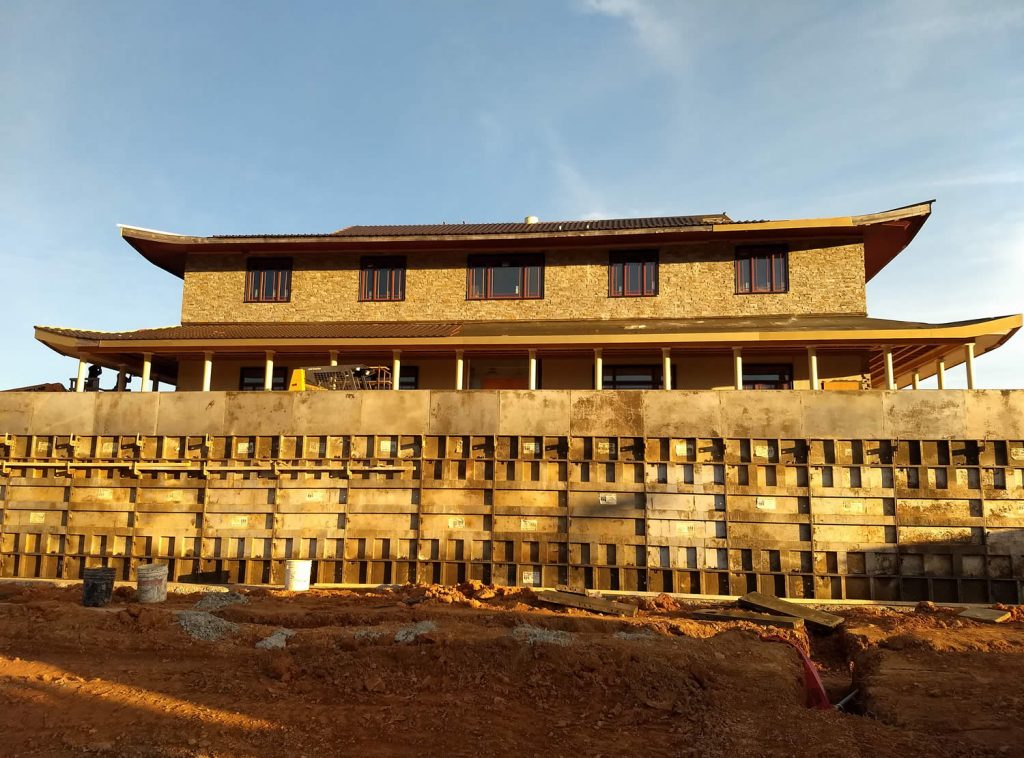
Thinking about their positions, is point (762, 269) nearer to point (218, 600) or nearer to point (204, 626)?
point (218, 600)

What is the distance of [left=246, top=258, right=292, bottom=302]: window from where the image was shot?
22.5 meters

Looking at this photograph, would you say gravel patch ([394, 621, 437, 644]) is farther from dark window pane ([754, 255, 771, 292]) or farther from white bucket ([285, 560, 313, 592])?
dark window pane ([754, 255, 771, 292])

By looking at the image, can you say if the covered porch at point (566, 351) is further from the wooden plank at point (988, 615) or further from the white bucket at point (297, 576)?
the wooden plank at point (988, 615)

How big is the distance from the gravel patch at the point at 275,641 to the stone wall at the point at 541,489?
18.0 feet

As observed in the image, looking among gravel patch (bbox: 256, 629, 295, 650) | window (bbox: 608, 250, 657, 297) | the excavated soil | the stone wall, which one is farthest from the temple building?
gravel patch (bbox: 256, 629, 295, 650)

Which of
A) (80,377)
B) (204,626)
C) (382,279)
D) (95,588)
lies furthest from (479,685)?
(80,377)

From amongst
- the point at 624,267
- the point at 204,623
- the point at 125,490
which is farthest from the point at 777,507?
the point at 125,490

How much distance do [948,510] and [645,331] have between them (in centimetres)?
815

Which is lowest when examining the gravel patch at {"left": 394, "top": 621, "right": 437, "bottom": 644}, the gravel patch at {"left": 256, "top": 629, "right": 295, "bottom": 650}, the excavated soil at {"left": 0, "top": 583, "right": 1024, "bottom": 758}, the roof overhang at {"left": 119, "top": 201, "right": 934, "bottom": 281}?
the excavated soil at {"left": 0, "top": 583, "right": 1024, "bottom": 758}

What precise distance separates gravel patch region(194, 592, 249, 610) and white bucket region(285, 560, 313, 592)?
1.36m

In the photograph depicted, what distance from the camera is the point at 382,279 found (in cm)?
2245

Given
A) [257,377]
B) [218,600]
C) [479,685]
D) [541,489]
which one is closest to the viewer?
[479,685]

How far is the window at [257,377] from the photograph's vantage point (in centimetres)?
2195

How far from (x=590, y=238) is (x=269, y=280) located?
10.7 m
